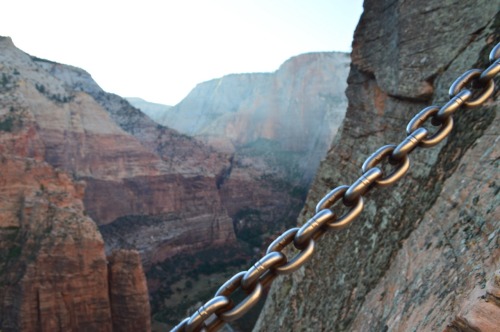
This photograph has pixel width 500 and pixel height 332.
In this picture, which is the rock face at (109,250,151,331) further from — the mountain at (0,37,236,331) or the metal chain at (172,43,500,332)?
the metal chain at (172,43,500,332)

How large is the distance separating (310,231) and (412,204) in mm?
2494

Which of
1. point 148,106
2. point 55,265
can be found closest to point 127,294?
point 55,265

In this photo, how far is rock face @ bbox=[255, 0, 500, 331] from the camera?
6.84 feet

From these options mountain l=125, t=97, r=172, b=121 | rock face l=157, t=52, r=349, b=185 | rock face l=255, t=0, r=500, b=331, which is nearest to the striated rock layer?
rock face l=255, t=0, r=500, b=331

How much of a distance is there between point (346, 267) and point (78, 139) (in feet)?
117

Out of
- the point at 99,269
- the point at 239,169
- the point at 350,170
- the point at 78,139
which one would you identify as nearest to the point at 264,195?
the point at 239,169

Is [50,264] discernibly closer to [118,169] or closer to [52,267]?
[52,267]

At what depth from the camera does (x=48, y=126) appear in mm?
34375

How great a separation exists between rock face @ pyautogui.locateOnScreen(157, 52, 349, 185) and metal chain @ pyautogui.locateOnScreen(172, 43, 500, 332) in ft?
178

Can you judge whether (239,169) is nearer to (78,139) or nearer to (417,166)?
(78,139)

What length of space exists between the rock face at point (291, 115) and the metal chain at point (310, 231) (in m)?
54.3

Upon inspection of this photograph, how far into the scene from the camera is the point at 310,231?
146 cm

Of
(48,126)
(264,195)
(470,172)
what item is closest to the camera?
(470,172)

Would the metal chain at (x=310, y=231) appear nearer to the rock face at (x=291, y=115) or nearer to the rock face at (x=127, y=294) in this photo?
the rock face at (x=127, y=294)
